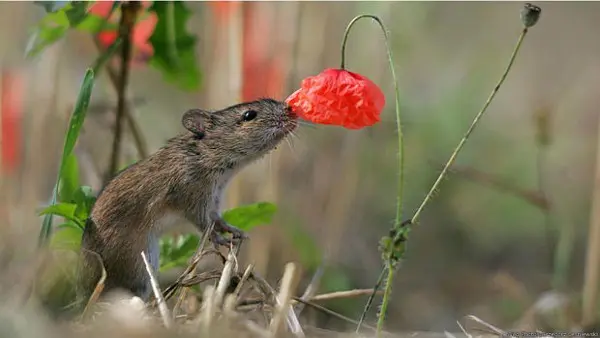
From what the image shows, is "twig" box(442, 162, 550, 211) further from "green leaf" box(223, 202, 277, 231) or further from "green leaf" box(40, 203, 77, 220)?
"green leaf" box(40, 203, 77, 220)

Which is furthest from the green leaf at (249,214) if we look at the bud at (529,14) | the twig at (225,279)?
the bud at (529,14)

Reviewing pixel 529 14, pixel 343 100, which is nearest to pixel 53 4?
pixel 343 100

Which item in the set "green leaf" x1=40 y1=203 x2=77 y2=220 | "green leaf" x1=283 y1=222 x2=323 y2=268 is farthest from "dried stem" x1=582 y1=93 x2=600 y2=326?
"green leaf" x1=40 y1=203 x2=77 y2=220

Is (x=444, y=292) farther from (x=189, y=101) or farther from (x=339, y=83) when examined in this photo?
(x=339, y=83)

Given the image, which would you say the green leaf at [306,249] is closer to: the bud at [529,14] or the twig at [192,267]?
the twig at [192,267]

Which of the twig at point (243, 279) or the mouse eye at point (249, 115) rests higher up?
the mouse eye at point (249, 115)

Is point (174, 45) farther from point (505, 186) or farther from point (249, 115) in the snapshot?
point (505, 186)

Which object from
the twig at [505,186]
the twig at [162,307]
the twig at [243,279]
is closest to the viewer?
the twig at [162,307]

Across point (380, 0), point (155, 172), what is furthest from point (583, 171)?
point (155, 172)
